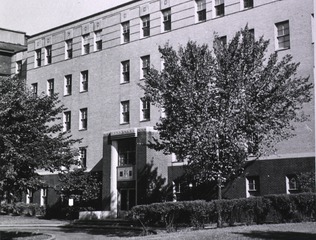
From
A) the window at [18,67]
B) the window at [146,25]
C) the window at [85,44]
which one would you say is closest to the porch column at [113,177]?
the window at [146,25]

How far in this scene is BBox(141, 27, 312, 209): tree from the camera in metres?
21.4

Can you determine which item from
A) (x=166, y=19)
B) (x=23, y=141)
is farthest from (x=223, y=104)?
(x=166, y=19)

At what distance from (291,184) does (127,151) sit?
488 inches

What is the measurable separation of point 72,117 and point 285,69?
23.4 m

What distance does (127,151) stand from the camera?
34594 millimetres

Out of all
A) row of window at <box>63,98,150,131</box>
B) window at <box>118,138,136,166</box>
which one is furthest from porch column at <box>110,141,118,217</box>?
row of window at <box>63,98,150,131</box>

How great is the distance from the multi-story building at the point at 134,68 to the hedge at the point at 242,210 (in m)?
6.01

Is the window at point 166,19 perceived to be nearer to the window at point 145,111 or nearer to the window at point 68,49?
the window at point 145,111

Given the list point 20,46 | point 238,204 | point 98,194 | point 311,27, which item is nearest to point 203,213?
point 238,204

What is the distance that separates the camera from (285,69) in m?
22.7

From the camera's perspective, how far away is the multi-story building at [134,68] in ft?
Answer: 92.6

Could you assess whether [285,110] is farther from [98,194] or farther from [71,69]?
[71,69]

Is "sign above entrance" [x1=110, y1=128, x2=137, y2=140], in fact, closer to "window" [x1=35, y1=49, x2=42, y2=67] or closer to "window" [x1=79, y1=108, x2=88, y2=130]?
"window" [x1=79, y1=108, x2=88, y2=130]

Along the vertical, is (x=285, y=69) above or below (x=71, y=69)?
below
